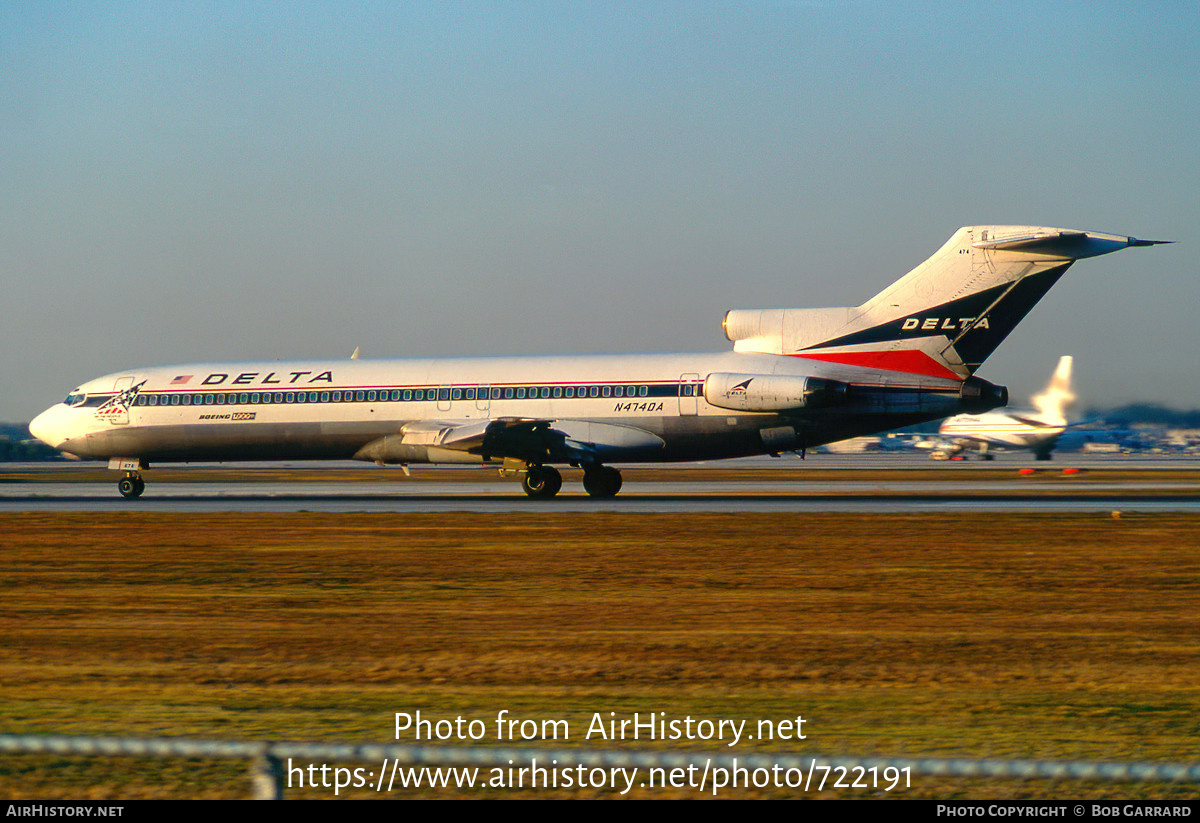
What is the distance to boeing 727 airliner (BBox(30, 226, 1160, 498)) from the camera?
95.8 feet

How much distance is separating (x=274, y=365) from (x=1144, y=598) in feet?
93.4

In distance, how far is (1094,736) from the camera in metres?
7.41

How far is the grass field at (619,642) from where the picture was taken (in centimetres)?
752

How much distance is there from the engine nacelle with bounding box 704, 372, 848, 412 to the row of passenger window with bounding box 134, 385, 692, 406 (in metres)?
0.96

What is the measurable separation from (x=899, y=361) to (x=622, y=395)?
7.57 m

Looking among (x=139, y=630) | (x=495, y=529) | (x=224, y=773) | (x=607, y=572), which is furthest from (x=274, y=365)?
(x=224, y=773)

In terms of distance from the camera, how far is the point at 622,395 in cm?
3189

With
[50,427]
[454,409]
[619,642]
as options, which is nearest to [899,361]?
[454,409]

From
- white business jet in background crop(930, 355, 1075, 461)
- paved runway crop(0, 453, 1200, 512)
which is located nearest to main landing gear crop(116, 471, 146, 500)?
paved runway crop(0, 453, 1200, 512)

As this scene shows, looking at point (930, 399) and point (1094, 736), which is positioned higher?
point (930, 399)

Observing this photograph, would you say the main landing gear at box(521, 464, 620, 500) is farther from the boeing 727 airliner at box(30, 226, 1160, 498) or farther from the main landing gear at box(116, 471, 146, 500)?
the main landing gear at box(116, 471, 146, 500)

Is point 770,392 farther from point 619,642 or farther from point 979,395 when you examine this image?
point 619,642

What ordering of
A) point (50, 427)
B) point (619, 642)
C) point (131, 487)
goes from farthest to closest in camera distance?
1. point (50, 427)
2. point (131, 487)
3. point (619, 642)

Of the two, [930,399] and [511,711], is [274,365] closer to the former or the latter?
[930,399]
